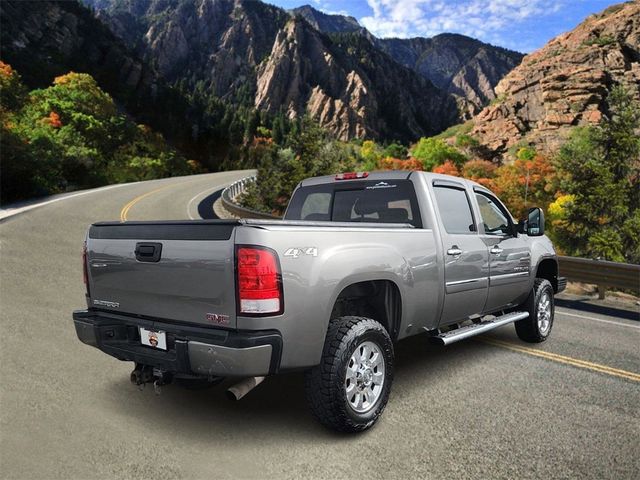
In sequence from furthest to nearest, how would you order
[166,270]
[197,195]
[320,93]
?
[320,93] → [197,195] → [166,270]

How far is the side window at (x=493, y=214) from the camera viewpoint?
17.6 feet

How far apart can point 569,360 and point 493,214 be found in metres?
1.84

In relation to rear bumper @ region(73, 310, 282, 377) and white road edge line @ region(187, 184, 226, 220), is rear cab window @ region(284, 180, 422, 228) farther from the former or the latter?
white road edge line @ region(187, 184, 226, 220)

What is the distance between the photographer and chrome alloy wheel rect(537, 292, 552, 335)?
593cm

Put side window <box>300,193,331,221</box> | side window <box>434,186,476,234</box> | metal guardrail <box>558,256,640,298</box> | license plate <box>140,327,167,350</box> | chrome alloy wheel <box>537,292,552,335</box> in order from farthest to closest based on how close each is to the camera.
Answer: metal guardrail <box>558,256,640,298</box>
chrome alloy wheel <box>537,292,552,335</box>
side window <box>300,193,331,221</box>
side window <box>434,186,476,234</box>
license plate <box>140,327,167,350</box>

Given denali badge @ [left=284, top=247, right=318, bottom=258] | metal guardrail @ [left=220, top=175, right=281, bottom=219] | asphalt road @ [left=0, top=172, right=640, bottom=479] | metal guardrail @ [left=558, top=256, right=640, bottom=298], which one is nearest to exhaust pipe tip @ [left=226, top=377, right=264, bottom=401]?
asphalt road @ [left=0, top=172, right=640, bottom=479]

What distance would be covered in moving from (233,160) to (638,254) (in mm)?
84327

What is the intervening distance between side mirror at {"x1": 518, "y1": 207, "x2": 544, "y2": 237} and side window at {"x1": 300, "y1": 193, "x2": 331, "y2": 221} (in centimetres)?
232

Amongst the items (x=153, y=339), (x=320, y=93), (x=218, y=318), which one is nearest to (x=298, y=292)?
(x=218, y=318)

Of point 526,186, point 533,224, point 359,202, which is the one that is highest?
point 359,202

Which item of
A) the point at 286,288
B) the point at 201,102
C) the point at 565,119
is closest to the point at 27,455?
the point at 286,288

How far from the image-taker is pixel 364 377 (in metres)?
3.52

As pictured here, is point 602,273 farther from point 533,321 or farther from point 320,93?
point 320,93

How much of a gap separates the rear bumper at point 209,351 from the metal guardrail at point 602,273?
757cm
